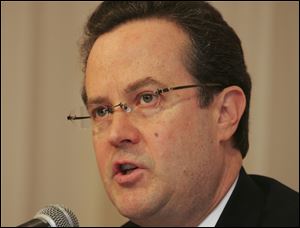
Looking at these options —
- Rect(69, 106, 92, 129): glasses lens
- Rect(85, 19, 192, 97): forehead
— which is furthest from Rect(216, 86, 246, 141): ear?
Rect(69, 106, 92, 129): glasses lens

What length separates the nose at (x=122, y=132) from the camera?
125 cm

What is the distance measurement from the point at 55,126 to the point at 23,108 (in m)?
0.15

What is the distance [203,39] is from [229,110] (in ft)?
0.75

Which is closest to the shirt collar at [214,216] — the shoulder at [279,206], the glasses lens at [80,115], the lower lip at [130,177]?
the shoulder at [279,206]

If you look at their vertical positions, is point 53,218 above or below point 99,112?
below

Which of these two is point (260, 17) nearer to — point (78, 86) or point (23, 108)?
point (78, 86)

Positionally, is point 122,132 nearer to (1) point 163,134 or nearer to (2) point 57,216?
(1) point 163,134

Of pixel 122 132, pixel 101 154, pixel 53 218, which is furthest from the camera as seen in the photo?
pixel 101 154

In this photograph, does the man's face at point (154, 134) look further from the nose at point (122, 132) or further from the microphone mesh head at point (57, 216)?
the microphone mesh head at point (57, 216)

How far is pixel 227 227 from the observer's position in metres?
1.30

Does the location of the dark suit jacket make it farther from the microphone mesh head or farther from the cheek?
the microphone mesh head

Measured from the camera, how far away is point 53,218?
0.93 metres

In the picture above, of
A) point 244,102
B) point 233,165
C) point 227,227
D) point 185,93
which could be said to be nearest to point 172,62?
point 185,93

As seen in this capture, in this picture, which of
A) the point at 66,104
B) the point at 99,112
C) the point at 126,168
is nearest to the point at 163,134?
the point at 126,168
